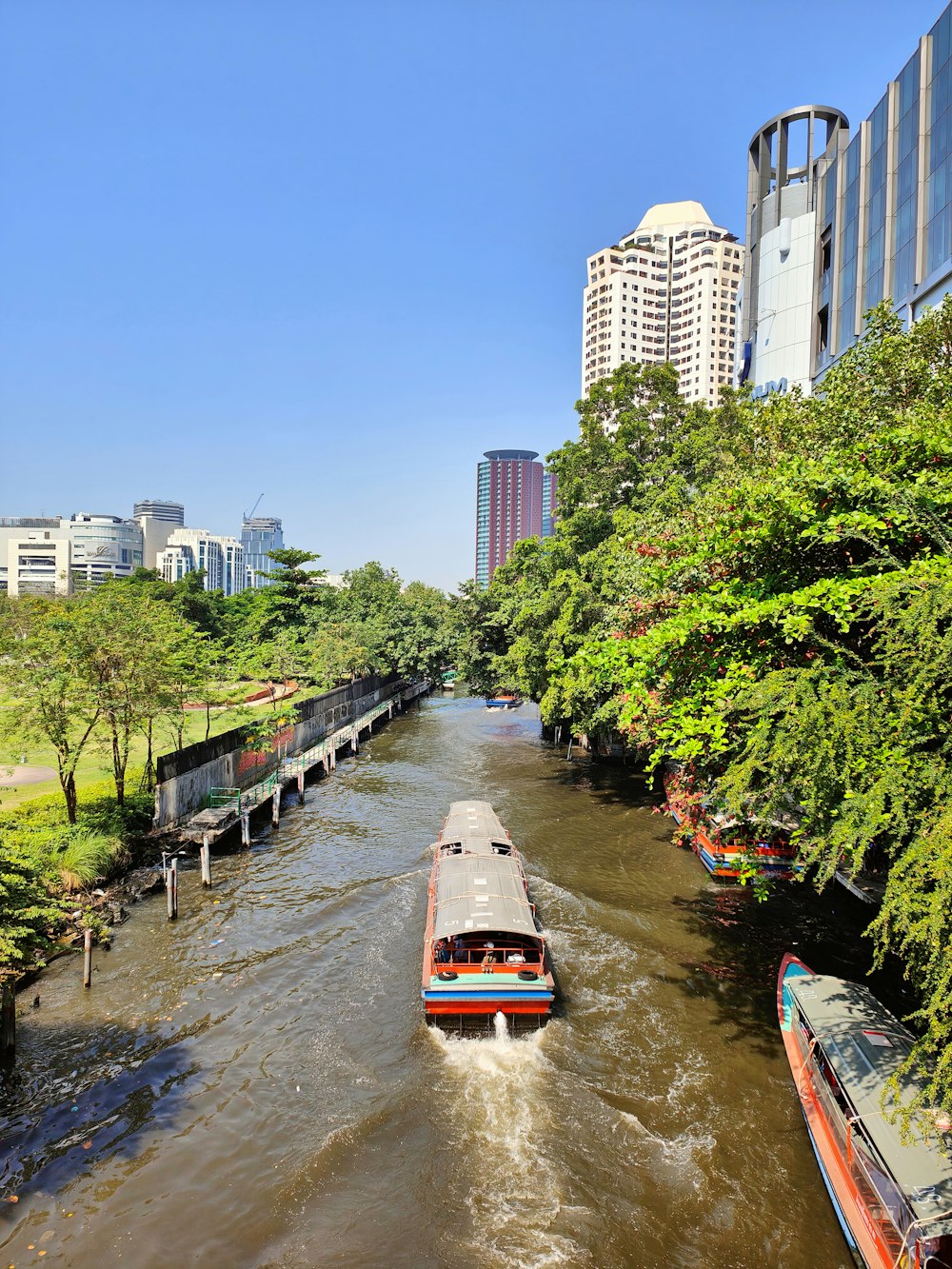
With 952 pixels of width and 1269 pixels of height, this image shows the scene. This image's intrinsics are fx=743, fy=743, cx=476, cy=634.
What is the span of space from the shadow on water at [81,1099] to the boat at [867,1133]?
1027 cm

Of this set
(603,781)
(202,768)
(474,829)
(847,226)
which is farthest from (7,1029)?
(847,226)

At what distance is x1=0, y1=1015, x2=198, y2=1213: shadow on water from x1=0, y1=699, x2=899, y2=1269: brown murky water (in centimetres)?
4

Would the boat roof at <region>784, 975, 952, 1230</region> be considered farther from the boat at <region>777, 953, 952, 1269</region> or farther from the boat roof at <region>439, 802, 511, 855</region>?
the boat roof at <region>439, 802, 511, 855</region>

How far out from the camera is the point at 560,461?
39.4m

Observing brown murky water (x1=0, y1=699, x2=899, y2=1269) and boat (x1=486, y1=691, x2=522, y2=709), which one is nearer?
brown murky water (x1=0, y1=699, x2=899, y2=1269)

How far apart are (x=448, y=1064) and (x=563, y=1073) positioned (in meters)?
2.13

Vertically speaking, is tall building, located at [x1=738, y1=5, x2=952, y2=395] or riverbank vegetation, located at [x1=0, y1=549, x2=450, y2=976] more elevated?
tall building, located at [x1=738, y1=5, x2=952, y2=395]

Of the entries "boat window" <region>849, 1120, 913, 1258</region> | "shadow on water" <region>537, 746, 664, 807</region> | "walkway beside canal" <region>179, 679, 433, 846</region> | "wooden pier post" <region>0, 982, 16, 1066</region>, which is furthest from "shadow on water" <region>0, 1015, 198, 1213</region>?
"shadow on water" <region>537, 746, 664, 807</region>

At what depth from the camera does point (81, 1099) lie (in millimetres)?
12789

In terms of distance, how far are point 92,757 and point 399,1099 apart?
23.9 m

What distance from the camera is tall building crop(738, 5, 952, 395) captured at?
3369 centimetres

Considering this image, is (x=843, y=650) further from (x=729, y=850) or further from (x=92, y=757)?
(x=92, y=757)

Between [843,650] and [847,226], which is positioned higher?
[847,226]

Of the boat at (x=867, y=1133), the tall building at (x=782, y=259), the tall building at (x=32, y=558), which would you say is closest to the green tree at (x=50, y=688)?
the boat at (x=867, y=1133)
